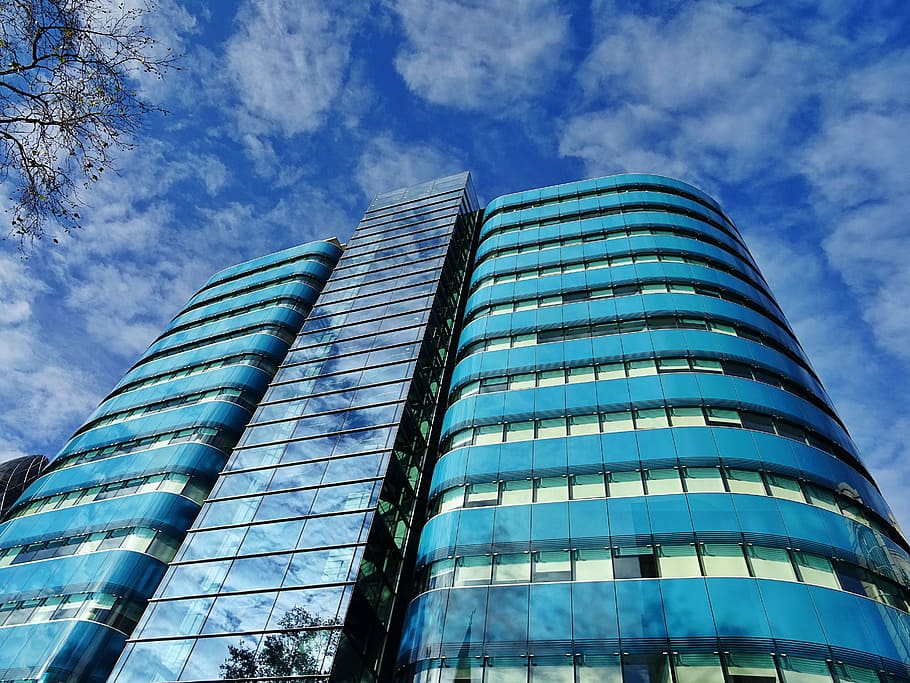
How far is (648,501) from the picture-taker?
23.2 metres

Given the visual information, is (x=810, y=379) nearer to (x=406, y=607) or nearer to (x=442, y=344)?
(x=442, y=344)

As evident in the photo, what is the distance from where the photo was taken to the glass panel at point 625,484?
78.9ft

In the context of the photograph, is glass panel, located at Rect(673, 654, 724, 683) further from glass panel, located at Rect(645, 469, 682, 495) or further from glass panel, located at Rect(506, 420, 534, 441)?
glass panel, located at Rect(506, 420, 534, 441)

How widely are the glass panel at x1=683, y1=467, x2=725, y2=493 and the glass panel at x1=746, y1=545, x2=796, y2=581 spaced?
265cm

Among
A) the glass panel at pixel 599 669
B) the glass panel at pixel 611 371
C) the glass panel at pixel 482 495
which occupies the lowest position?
the glass panel at pixel 599 669

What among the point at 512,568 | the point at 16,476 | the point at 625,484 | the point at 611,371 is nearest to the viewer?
the point at 512,568

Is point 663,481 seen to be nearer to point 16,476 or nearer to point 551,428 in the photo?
point 551,428

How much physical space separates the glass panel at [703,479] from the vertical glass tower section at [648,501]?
8cm

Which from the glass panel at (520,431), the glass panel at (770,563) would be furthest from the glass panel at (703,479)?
the glass panel at (520,431)

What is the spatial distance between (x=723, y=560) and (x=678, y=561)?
149cm

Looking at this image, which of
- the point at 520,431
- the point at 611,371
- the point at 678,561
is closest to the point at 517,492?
the point at 520,431

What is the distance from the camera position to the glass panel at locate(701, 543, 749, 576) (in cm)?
2073

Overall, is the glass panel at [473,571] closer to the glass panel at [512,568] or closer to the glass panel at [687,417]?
the glass panel at [512,568]

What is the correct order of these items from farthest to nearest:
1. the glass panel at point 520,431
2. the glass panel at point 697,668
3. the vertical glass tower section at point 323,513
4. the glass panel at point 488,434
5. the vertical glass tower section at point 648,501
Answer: the glass panel at point 488,434 < the glass panel at point 520,431 < the vertical glass tower section at point 323,513 < the vertical glass tower section at point 648,501 < the glass panel at point 697,668
